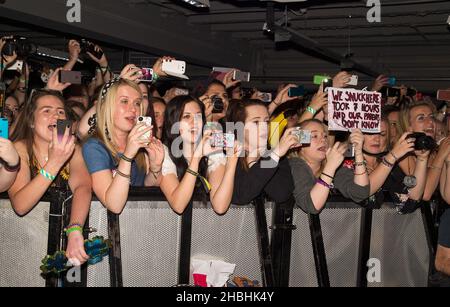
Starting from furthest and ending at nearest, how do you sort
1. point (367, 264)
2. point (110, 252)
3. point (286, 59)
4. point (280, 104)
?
point (286, 59)
point (280, 104)
point (367, 264)
point (110, 252)

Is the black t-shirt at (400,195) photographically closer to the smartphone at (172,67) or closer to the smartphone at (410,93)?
the smartphone at (172,67)

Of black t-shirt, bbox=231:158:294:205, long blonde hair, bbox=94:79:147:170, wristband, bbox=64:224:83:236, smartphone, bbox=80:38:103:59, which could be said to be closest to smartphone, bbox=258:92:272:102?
smartphone, bbox=80:38:103:59

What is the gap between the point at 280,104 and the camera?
5.77 metres

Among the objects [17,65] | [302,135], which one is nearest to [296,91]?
[302,135]

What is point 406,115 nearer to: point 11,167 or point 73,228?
point 73,228

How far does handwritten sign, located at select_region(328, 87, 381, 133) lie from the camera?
468 cm

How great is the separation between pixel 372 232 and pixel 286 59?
9.99 meters

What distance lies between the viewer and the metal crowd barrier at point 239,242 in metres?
3.47

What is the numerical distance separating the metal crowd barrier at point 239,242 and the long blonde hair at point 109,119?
32 cm

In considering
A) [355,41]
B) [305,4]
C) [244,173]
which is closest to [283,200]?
[244,173]

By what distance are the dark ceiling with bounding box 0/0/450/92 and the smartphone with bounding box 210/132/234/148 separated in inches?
141

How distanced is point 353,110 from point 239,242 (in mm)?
1484

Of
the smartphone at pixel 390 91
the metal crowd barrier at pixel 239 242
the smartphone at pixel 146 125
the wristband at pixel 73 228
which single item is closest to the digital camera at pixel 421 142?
the metal crowd barrier at pixel 239 242

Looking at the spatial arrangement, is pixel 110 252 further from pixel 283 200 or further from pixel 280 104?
pixel 280 104
